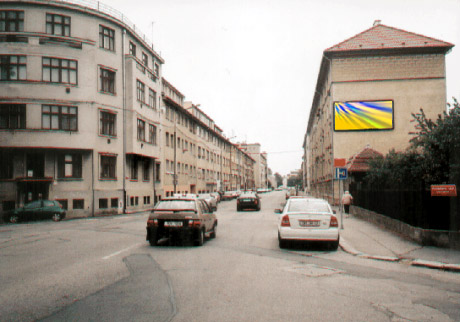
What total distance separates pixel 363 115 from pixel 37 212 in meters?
24.5

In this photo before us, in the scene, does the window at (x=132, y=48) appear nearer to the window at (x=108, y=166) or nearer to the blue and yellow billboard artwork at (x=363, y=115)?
the window at (x=108, y=166)

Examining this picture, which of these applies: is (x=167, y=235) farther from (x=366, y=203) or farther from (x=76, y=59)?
(x=76, y=59)

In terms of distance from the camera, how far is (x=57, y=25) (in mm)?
28781

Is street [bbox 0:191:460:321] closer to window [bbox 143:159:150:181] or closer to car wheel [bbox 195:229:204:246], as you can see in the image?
car wheel [bbox 195:229:204:246]

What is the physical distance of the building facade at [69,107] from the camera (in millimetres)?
27391

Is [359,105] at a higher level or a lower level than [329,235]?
higher

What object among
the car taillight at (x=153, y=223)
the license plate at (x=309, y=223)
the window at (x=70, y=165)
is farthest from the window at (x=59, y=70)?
the license plate at (x=309, y=223)

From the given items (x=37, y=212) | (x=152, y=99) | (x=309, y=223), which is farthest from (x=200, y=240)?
(x=152, y=99)

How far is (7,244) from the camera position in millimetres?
12930

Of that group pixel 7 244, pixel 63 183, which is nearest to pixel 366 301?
pixel 7 244

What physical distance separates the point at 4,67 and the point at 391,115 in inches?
1117

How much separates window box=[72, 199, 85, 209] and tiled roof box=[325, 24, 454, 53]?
2179cm

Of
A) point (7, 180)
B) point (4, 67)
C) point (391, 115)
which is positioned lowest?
point (7, 180)

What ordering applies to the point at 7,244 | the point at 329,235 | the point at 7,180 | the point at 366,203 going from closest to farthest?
the point at 329,235, the point at 7,244, the point at 366,203, the point at 7,180
